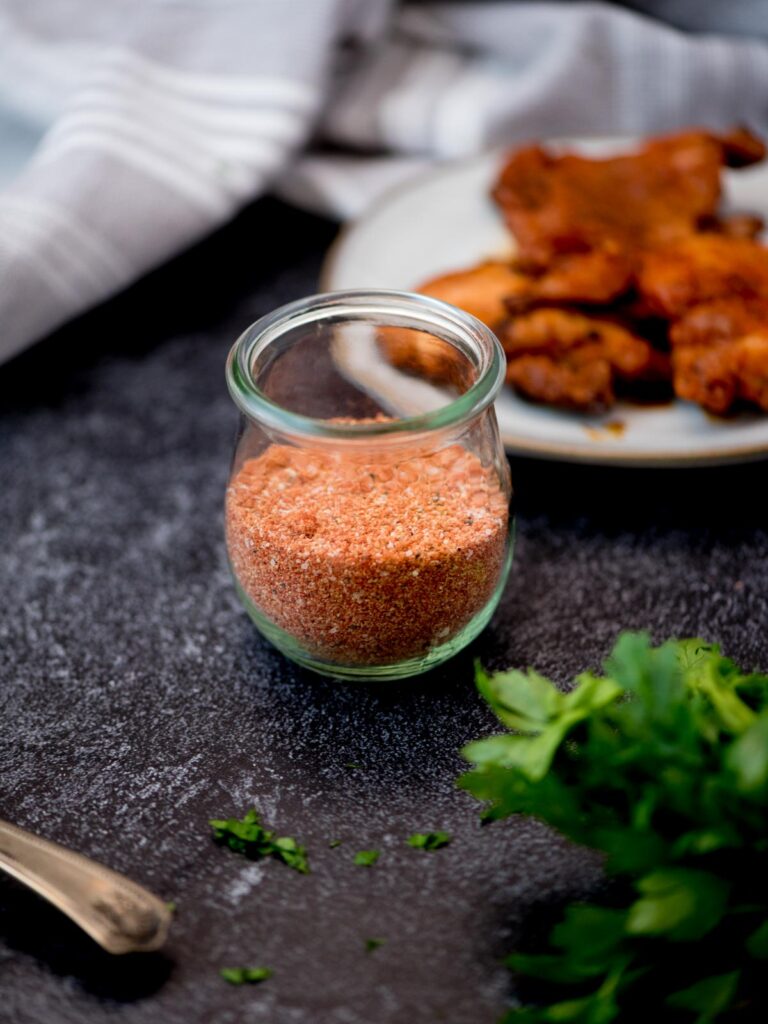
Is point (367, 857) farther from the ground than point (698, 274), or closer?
closer

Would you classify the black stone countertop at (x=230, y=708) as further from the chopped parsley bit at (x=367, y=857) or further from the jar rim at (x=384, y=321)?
the jar rim at (x=384, y=321)

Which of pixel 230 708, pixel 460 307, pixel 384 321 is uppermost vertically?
pixel 384 321

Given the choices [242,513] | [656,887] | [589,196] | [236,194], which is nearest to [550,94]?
[589,196]

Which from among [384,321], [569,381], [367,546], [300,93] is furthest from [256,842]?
[300,93]

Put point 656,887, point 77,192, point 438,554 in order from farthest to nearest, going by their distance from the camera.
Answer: point 77,192
point 438,554
point 656,887

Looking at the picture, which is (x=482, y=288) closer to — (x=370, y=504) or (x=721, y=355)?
(x=721, y=355)

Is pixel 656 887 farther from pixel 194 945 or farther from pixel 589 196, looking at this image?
pixel 589 196
